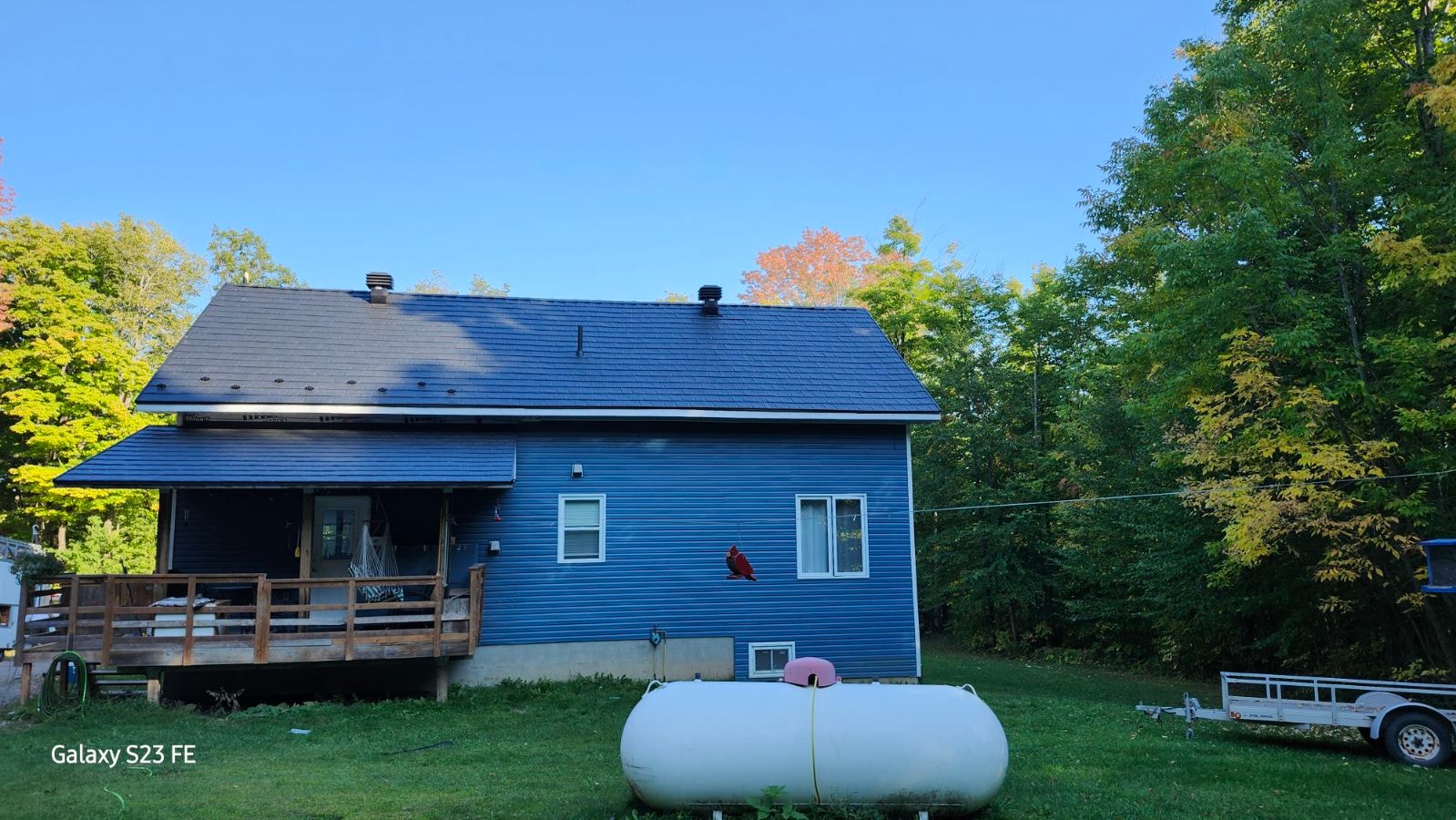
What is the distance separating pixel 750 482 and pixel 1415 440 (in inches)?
362

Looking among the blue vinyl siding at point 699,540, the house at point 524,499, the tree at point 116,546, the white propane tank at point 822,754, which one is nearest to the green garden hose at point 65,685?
the house at point 524,499

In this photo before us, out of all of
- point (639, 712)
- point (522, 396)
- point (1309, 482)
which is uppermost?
point (522, 396)

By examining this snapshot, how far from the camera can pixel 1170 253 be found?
1364 centimetres

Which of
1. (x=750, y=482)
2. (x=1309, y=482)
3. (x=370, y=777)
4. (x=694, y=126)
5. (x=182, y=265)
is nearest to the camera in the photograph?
(x=370, y=777)

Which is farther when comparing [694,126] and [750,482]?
[694,126]

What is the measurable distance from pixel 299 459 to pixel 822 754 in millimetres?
9078

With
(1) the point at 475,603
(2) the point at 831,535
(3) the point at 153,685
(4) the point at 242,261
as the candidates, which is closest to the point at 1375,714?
(2) the point at 831,535

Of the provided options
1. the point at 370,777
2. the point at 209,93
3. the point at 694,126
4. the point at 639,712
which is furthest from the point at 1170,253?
the point at 209,93

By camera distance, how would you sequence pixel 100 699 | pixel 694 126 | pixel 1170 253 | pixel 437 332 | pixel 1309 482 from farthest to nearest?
1. pixel 694 126
2. pixel 437 332
3. pixel 1170 253
4. pixel 1309 482
5. pixel 100 699

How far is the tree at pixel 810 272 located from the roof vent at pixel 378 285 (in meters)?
19.8

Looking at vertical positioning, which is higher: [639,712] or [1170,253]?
[1170,253]

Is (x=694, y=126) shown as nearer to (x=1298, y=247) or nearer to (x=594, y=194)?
(x=594, y=194)

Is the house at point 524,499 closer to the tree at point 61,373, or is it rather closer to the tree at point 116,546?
the tree at point 116,546

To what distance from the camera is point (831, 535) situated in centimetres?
1459
